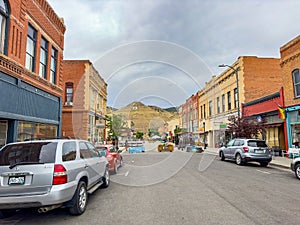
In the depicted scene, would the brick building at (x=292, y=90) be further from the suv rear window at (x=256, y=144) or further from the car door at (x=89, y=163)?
the car door at (x=89, y=163)

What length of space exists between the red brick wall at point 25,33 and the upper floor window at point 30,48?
0.80 ft

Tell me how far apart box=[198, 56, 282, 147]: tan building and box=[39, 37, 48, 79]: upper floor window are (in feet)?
55.0

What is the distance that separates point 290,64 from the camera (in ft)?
59.4

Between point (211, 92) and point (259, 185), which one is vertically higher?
point (211, 92)

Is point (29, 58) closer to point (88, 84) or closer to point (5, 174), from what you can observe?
point (5, 174)

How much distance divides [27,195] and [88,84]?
23464 millimetres

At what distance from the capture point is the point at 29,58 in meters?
13.7

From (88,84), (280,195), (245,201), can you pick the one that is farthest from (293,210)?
(88,84)

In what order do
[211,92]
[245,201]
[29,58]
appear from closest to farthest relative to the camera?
[245,201] < [29,58] < [211,92]

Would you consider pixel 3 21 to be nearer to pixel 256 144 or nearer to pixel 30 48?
pixel 30 48

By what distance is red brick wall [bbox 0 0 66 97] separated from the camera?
1151 cm

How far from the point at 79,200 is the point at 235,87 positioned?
26781mm

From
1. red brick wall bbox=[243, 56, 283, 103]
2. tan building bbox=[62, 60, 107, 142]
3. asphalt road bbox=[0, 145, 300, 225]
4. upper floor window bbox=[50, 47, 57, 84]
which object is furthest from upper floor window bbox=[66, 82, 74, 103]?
asphalt road bbox=[0, 145, 300, 225]

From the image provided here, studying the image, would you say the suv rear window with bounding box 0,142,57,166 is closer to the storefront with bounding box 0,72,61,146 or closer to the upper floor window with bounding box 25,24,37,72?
the storefront with bounding box 0,72,61,146
